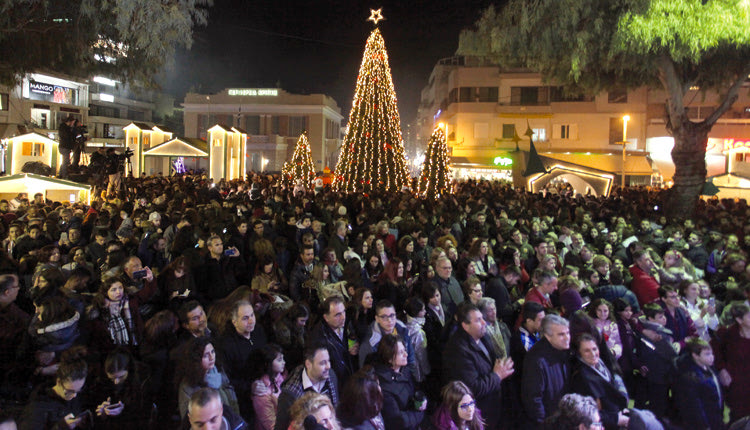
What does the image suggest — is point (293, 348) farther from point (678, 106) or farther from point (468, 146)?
point (468, 146)

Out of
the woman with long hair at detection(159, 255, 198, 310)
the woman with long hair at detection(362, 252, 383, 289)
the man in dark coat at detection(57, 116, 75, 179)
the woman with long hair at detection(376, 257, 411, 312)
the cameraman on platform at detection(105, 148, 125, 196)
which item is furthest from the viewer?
the man in dark coat at detection(57, 116, 75, 179)

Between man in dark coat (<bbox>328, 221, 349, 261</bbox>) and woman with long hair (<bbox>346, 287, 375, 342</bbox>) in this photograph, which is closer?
woman with long hair (<bbox>346, 287, 375, 342</bbox>)

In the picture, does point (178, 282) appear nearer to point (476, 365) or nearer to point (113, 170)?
point (476, 365)

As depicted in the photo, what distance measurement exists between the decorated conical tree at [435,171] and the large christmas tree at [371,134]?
3.67 feet

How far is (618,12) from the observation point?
13.4 metres

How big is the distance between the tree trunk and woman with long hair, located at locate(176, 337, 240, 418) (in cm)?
1468

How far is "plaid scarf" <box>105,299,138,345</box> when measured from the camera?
463 cm

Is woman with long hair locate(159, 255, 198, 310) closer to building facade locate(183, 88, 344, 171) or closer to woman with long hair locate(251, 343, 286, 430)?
woman with long hair locate(251, 343, 286, 430)

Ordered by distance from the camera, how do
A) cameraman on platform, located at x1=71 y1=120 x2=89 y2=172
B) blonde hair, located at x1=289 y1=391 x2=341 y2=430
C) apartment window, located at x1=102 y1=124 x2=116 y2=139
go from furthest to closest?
apartment window, located at x1=102 y1=124 x2=116 y2=139
cameraman on platform, located at x1=71 y1=120 x2=89 y2=172
blonde hair, located at x1=289 y1=391 x2=341 y2=430

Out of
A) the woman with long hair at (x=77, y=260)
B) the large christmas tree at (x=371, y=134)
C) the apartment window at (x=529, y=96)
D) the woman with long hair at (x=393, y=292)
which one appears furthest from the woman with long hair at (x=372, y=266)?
the apartment window at (x=529, y=96)

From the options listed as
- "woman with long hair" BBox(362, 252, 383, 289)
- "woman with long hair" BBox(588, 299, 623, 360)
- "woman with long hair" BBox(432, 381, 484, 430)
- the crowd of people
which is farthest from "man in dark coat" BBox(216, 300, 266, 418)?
"woman with long hair" BBox(362, 252, 383, 289)

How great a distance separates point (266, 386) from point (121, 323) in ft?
5.26

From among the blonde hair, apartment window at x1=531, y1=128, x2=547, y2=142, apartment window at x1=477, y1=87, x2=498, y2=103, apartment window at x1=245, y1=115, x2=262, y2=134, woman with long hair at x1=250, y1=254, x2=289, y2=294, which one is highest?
apartment window at x1=477, y1=87, x2=498, y2=103

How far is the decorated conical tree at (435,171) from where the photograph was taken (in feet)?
68.6
